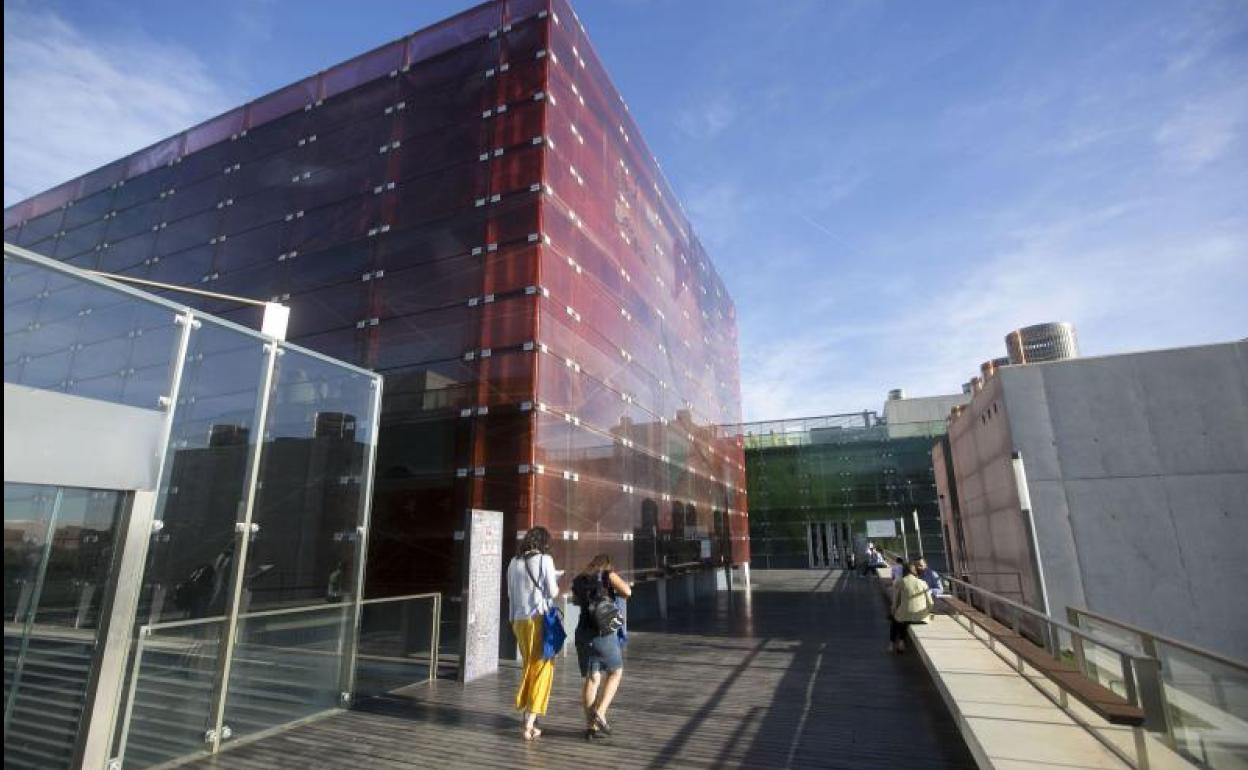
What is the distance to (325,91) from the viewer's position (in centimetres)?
1730

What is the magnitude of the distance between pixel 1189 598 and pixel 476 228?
50.0 feet

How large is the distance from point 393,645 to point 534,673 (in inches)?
146

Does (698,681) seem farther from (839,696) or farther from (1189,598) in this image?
(1189,598)

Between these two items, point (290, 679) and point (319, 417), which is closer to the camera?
point (290, 679)

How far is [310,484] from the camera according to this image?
25.9ft

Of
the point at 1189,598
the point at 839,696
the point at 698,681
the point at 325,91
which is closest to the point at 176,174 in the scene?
the point at 325,91

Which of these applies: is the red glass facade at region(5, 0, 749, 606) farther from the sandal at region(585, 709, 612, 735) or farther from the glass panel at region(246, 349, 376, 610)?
the sandal at region(585, 709, 612, 735)

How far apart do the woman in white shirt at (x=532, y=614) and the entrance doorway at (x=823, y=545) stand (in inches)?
1554

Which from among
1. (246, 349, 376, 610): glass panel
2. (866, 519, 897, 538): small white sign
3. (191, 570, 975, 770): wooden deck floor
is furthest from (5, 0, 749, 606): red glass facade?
(866, 519, 897, 538): small white sign

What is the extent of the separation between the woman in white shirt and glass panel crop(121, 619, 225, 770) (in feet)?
9.75

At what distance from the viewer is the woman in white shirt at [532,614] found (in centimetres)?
647

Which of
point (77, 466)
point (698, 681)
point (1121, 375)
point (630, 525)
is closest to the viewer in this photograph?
point (77, 466)

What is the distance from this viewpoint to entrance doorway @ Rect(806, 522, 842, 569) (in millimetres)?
42719

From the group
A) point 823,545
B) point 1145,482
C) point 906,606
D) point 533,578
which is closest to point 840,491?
point 823,545
